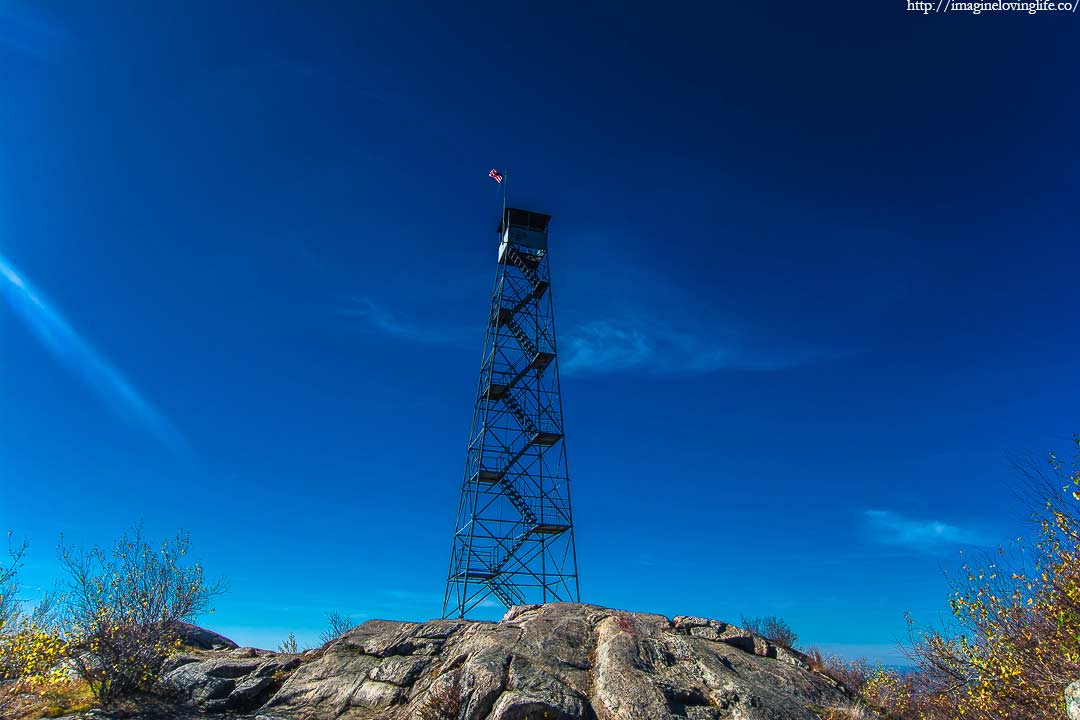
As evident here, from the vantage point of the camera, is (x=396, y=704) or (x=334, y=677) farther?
(x=334, y=677)

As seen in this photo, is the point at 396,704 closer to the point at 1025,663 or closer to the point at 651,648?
the point at 651,648

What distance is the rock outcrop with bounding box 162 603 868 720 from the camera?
44.0 feet

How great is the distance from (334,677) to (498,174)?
31.6 meters

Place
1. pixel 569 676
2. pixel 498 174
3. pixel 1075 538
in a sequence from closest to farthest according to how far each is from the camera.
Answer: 1. pixel 1075 538
2. pixel 569 676
3. pixel 498 174

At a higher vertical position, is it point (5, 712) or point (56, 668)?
point (56, 668)

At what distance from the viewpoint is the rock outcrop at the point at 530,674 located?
13.4 metres

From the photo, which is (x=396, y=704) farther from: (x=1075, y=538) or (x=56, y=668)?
(x=1075, y=538)

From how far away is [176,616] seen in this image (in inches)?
729

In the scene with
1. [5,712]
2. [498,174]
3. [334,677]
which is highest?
[498,174]

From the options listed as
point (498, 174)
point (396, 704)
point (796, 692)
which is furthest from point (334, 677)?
point (498, 174)

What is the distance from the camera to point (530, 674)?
14109 mm

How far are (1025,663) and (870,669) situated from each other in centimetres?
613

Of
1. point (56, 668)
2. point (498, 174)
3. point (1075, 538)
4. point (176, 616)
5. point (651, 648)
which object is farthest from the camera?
point (498, 174)

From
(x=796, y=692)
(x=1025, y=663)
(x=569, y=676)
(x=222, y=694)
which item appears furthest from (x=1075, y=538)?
(x=222, y=694)
